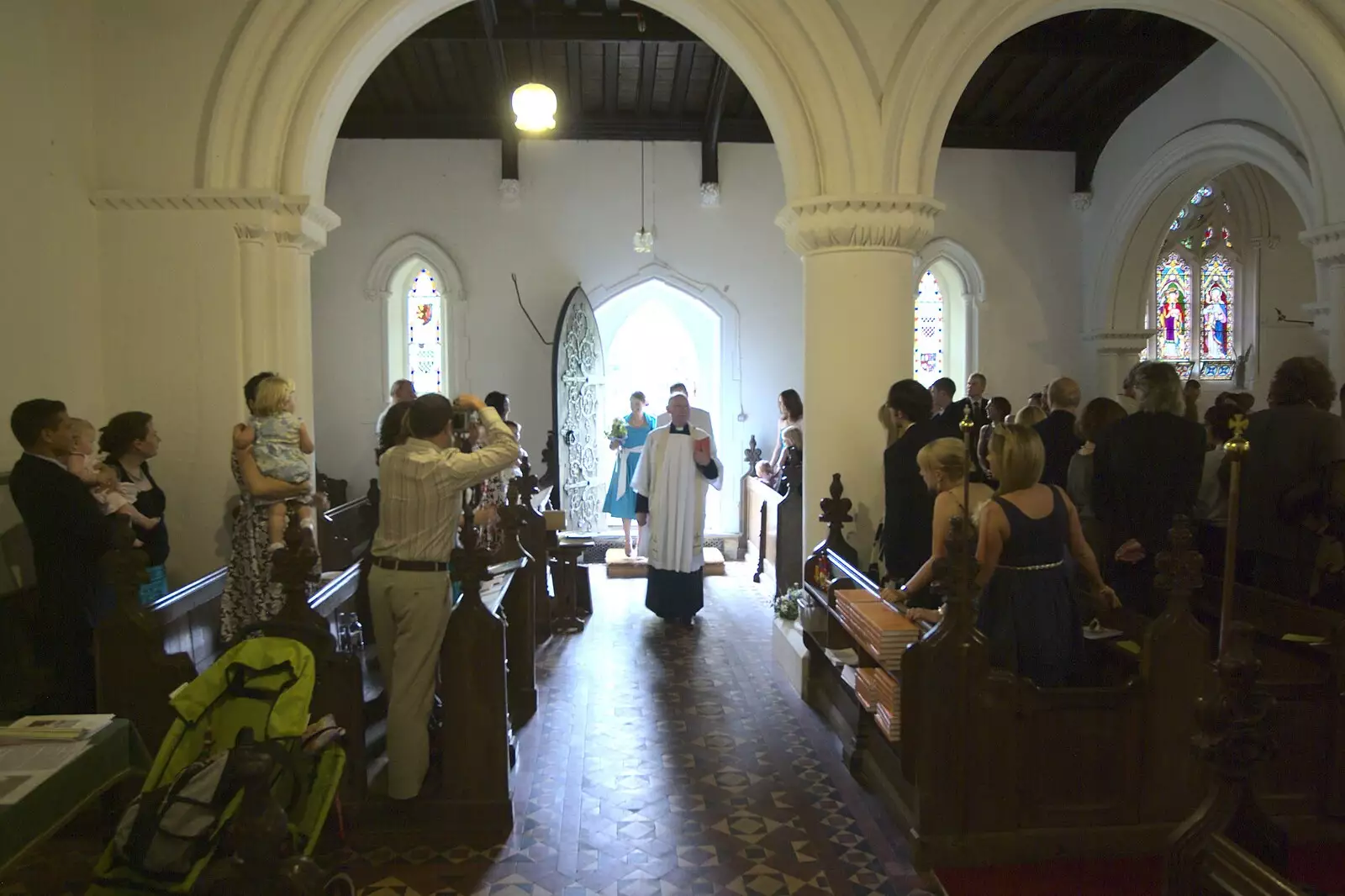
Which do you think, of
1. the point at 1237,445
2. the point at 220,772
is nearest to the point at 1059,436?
the point at 1237,445

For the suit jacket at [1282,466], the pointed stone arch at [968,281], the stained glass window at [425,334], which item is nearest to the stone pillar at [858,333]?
the suit jacket at [1282,466]

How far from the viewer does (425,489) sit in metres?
3.90

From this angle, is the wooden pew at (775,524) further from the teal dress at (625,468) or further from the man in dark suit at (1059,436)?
the man in dark suit at (1059,436)

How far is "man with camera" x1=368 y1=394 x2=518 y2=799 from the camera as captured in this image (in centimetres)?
387

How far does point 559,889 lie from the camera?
3.49 metres

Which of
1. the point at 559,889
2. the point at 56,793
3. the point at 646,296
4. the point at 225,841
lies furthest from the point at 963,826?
the point at 646,296

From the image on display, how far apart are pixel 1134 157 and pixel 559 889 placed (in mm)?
10291

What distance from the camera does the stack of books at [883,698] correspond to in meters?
3.97

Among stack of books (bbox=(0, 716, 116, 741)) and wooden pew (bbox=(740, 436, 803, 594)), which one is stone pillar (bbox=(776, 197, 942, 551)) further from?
stack of books (bbox=(0, 716, 116, 741))

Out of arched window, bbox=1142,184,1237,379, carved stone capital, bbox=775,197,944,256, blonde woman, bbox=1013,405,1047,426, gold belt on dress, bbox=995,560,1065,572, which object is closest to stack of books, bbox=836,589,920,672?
gold belt on dress, bbox=995,560,1065,572

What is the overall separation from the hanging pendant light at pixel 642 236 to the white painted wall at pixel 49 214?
620cm

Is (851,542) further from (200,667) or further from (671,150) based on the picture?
(671,150)

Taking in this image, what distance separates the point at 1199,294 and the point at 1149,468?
9418 millimetres

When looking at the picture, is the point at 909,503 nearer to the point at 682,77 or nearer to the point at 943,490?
the point at 943,490
